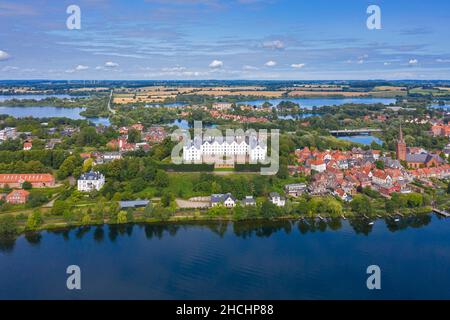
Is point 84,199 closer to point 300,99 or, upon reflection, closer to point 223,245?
point 223,245

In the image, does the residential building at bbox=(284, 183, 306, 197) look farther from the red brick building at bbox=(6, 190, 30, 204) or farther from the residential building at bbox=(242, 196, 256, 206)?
the red brick building at bbox=(6, 190, 30, 204)

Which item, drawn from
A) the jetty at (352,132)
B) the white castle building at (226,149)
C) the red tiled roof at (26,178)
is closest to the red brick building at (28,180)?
the red tiled roof at (26,178)

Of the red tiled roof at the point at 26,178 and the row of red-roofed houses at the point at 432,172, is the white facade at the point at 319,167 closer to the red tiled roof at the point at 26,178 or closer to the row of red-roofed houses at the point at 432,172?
the row of red-roofed houses at the point at 432,172

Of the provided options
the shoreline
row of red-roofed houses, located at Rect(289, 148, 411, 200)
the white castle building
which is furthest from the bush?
row of red-roofed houses, located at Rect(289, 148, 411, 200)

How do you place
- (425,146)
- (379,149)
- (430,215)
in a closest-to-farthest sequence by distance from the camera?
(430,215) → (379,149) → (425,146)

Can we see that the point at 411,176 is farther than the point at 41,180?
Yes

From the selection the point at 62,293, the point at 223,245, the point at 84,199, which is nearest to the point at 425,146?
the point at 223,245
